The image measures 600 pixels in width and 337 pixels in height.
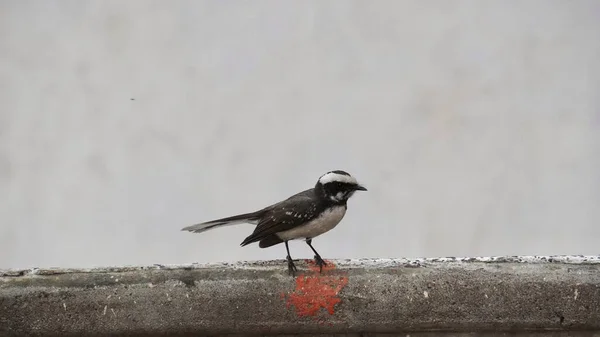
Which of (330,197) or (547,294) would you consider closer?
(547,294)

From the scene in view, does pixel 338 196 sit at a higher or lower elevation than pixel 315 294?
higher

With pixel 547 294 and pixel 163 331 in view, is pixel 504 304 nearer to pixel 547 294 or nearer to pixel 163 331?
pixel 547 294

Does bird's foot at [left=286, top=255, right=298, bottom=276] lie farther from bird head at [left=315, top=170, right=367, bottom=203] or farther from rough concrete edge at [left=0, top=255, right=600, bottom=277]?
bird head at [left=315, top=170, right=367, bottom=203]

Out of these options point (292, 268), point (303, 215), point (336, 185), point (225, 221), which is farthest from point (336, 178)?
Result: point (292, 268)

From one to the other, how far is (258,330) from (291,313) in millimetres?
79

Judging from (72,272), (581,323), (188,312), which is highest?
(72,272)

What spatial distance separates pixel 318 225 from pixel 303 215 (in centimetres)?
6

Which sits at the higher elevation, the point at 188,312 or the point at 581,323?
the point at 188,312

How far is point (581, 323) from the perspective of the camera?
1.56 m

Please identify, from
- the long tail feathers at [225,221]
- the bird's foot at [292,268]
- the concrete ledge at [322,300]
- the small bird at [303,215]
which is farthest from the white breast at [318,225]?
the concrete ledge at [322,300]

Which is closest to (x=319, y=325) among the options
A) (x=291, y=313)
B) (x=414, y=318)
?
(x=291, y=313)

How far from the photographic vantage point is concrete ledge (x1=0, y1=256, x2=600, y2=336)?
1.56 m

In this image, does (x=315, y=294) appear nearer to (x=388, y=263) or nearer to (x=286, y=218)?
(x=388, y=263)

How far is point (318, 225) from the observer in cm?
213
